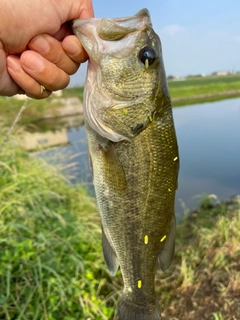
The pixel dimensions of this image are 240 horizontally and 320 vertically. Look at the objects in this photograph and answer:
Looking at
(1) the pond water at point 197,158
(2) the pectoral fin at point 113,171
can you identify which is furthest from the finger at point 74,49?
(1) the pond water at point 197,158

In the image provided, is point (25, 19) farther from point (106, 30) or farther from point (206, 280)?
point (206, 280)

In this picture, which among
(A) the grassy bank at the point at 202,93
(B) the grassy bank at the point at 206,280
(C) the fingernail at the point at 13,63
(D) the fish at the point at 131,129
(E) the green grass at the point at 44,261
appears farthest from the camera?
(A) the grassy bank at the point at 202,93

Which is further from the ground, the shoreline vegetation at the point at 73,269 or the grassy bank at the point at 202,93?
the grassy bank at the point at 202,93

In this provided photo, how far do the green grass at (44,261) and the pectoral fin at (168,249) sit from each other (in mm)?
1566

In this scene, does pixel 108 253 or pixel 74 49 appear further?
pixel 108 253

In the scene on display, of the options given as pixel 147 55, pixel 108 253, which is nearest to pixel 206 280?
pixel 108 253

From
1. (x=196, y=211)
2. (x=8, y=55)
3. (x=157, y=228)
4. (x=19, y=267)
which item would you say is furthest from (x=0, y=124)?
(x=157, y=228)

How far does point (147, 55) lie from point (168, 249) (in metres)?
1.00

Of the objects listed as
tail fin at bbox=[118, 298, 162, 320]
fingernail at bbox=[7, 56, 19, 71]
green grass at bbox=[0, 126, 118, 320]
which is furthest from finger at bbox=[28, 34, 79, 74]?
green grass at bbox=[0, 126, 118, 320]

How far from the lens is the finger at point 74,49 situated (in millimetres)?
1703

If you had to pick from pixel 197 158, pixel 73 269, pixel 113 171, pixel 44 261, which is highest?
pixel 113 171

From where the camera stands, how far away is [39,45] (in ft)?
5.66

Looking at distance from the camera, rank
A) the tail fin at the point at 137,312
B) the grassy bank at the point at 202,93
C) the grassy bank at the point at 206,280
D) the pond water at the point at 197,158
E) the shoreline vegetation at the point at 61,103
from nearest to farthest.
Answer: the tail fin at the point at 137,312 → the grassy bank at the point at 206,280 → the pond water at the point at 197,158 → the shoreline vegetation at the point at 61,103 → the grassy bank at the point at 202,93

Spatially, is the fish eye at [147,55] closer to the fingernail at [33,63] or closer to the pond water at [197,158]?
the fingernail at [33,63]
